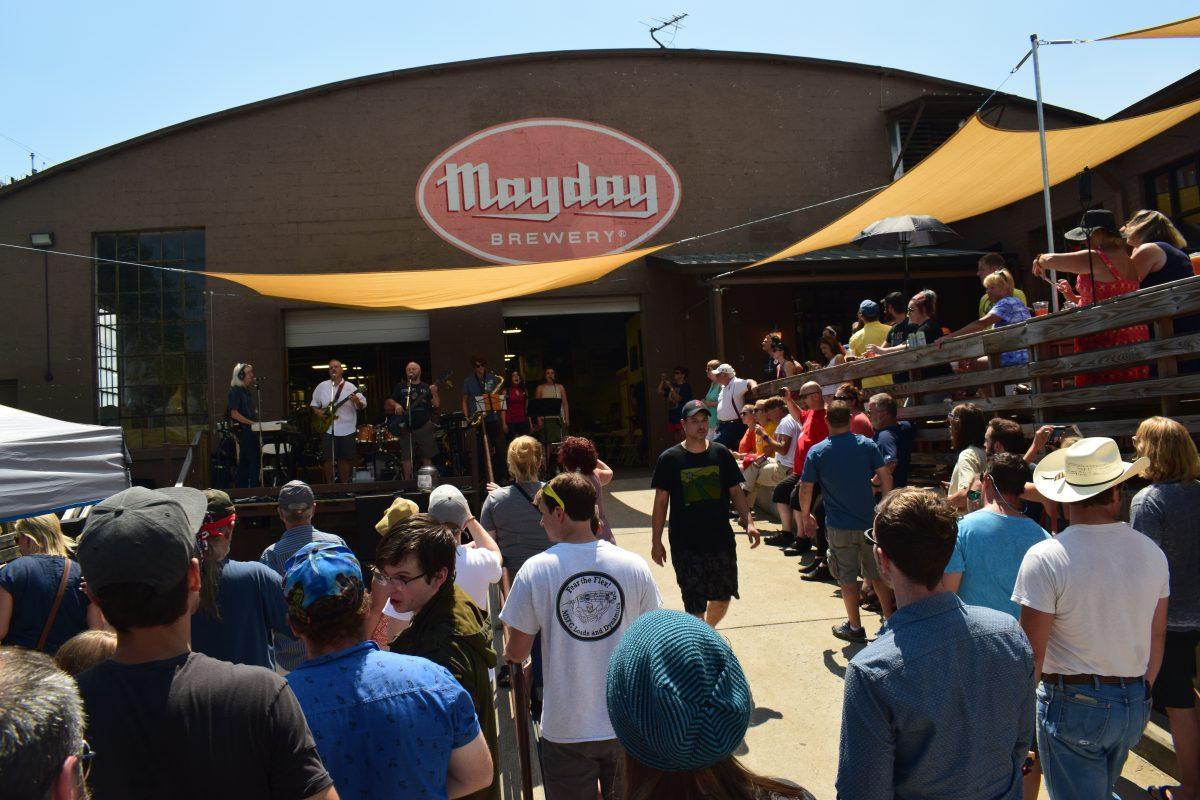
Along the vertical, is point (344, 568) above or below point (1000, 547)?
above

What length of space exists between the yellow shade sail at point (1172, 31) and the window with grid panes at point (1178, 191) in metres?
4.24

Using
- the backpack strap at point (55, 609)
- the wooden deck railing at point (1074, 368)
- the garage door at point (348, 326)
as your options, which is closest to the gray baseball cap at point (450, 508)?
the backpack strap at point (55, 609)

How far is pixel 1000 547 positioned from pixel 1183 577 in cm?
73

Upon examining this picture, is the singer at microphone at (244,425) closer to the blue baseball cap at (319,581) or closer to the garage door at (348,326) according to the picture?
the garage door at (348,326)

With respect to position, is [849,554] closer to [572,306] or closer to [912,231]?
[912,231]

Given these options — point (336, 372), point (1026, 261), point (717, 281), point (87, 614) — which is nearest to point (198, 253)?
point (336, 372)

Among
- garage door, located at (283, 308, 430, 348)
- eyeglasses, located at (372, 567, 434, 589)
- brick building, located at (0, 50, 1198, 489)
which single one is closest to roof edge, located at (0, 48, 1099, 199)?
brick building, located at (0, 50, 1198, 489)

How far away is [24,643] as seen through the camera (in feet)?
12.3

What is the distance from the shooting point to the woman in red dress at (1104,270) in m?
5.22

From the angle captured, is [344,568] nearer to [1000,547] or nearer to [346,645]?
[346,645]

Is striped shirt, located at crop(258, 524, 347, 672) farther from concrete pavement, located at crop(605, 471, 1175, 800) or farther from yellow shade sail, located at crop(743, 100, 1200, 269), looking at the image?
yellow shade sail, located at crop(743, 100, 1200, 269)

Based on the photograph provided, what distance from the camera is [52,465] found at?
19.4 ft

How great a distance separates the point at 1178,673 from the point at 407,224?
1320 centimetres

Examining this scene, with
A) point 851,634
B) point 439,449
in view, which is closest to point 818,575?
point 851,634
